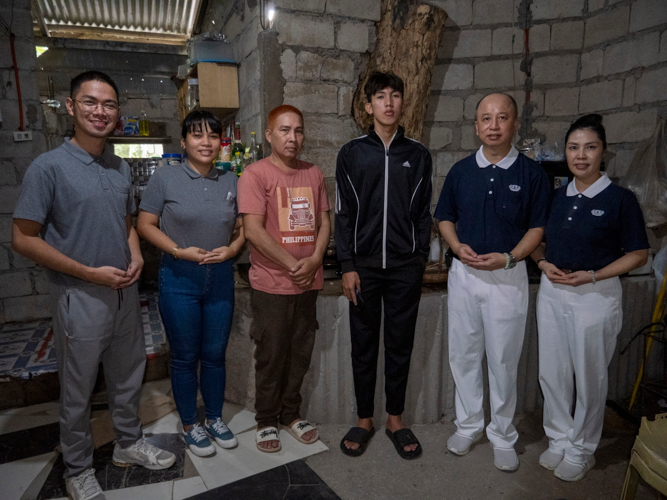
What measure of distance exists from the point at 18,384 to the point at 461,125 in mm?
4032

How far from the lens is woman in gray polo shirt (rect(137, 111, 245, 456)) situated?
7.24ft

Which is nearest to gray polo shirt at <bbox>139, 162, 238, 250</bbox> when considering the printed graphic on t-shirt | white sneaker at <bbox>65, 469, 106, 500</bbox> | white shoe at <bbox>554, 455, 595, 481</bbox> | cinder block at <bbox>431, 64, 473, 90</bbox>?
the printed graphic on t-shirt

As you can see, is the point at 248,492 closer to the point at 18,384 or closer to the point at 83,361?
the point at 83,361

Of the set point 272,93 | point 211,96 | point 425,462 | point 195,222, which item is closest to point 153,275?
point 211,96

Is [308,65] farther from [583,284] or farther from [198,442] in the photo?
[198,442]

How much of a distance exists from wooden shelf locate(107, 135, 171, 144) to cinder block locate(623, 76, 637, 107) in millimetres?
5425

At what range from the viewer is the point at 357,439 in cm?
244

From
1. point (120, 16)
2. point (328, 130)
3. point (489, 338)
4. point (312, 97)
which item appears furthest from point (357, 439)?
point (120, 16)

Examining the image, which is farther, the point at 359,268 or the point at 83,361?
the point at 359,268

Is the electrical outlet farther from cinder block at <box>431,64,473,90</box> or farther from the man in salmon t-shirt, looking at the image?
cinder block at <box>431,64,473,90</box>

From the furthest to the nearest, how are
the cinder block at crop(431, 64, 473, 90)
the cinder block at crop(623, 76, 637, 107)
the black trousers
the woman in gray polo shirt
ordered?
the cinder block at crop(431, 64, 473, 90)
the cinder block at crop(623, 76, 637, 107)
the black trousers
the woman in gray polo shirt

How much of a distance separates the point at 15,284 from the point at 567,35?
5694mm

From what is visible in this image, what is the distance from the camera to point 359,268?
233 cm

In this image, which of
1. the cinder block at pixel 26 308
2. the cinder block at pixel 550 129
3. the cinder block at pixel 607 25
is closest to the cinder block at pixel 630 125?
the cinder block at pixel 550 129
